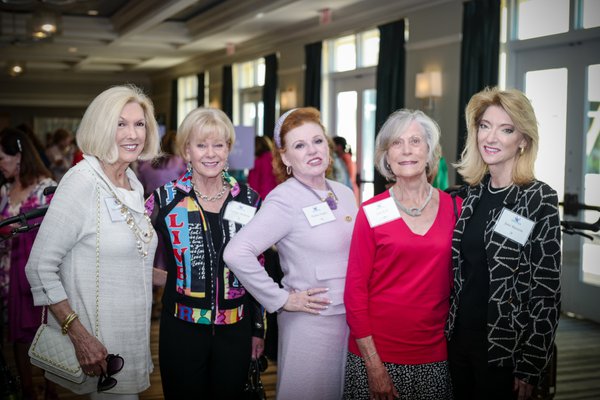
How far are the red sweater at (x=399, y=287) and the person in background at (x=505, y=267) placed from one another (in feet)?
0.20

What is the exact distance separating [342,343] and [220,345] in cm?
45

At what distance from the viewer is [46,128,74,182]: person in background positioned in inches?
330

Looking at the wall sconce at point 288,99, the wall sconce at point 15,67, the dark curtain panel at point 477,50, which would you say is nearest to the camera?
the dark curtain panel at point 477,50

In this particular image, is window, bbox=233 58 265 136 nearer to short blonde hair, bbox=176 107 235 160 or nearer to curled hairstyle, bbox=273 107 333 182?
short blonde hair, bbox=176 107 235 160

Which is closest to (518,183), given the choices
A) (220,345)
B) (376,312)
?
(376,312)

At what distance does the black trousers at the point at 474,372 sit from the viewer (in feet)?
6.79

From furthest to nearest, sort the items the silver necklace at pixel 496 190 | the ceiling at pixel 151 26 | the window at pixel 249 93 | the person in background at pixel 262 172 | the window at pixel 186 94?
the window at pixel 186 94 < the window at pixel 249 93 < the ceiling at pixel 151 26 < the person in background at pixel 262 172 < the silver necklace at pixel 496 190

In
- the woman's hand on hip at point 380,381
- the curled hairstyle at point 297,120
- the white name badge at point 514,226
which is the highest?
the curled hairstyle at point 297,120

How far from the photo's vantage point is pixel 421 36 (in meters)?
7.85

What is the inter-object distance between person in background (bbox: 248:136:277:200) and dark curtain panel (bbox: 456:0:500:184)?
229 centimetres

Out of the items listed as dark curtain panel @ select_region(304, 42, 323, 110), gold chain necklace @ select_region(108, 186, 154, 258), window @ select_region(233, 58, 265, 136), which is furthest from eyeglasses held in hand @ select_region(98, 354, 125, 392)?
window @ select_region(233, 58, 265, 136)

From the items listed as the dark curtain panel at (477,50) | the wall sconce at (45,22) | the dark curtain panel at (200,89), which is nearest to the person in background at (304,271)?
the dark curtain panel at (477,50)

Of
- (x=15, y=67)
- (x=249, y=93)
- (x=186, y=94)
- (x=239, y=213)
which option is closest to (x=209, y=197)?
(x=239, y=213)

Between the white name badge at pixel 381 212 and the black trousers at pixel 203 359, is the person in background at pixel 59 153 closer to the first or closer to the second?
the black trousers at pixel 203 359
